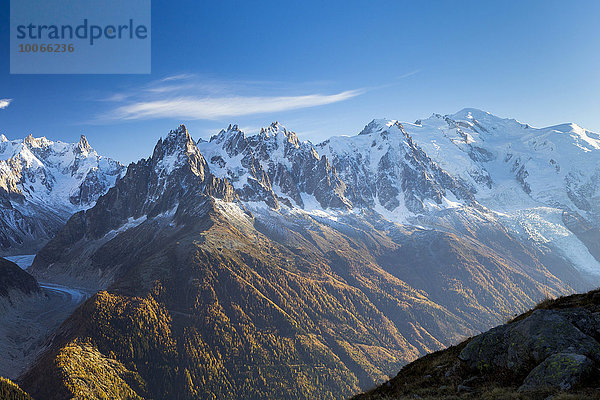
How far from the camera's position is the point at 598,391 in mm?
15453

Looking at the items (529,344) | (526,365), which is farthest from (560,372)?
(529,344)

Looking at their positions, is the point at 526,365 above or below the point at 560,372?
below

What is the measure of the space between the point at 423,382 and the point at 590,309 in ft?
40.4

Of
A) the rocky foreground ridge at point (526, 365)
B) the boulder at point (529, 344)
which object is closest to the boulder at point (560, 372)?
the rocky foreground ridge at point (526, 365)

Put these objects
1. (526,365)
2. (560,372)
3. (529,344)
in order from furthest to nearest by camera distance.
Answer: (529,344) → (526,365) → (560,372)

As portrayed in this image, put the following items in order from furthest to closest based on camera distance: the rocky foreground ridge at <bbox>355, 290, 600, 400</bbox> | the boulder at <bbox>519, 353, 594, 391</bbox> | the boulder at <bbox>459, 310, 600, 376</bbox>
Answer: the boulder at <bbox>459, 310, 600, 376</bbox> < the rocky foreground ridge at <bbox>355, 290, 600, 400</bbox> < the boulder at <bbox>519, 353, 594, 391</bbox>

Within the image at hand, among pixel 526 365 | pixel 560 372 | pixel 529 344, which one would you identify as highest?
pixel 529 344

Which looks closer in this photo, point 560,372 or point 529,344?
point 560,372

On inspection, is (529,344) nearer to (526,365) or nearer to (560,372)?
(526,365)

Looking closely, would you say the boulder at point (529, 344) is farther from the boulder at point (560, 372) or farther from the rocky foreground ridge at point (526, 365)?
the boulder at point (560, 372)

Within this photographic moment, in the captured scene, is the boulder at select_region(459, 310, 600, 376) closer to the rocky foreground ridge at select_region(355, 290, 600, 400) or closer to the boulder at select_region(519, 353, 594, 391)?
the rocky foreground ridge at select_region(355, 290, 600, 400)

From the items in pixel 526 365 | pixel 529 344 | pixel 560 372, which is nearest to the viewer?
pixel 560 372

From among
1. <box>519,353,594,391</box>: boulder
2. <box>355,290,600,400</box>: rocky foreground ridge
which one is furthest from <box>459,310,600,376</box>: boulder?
<box>519,353,594,391</box>: boulder

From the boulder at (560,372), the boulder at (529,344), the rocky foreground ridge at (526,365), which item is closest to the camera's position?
the boulder at (560,372)
